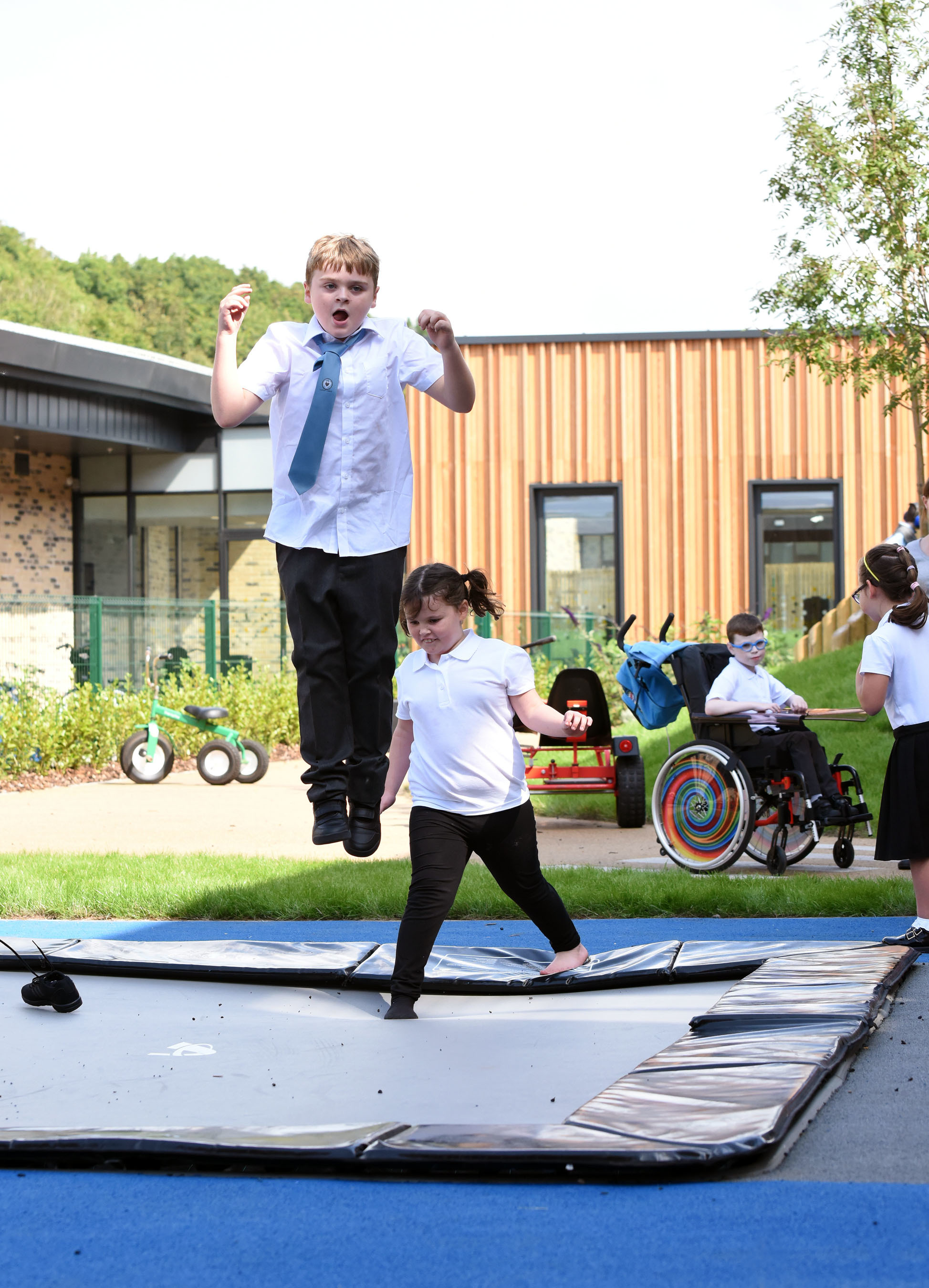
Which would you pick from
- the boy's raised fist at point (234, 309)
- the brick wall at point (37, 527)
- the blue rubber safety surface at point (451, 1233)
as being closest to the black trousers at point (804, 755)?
the boy's raised fist at point (234, 309)

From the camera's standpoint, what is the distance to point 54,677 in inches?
546

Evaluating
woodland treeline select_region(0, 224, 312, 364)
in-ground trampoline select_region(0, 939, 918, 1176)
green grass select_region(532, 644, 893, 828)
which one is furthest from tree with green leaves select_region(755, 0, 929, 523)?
woodland treeline select_region(0, 224, 312, 364)

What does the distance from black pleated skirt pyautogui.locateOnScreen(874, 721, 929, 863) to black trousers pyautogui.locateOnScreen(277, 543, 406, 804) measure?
6.89 ft

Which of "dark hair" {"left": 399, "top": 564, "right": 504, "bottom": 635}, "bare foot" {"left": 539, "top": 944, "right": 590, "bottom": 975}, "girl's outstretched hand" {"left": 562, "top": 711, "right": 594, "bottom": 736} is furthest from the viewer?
"bare foot" {"left": 539, "top": 944, "right": 590, "bottom": 975}

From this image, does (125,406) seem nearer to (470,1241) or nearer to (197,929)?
(197,929)

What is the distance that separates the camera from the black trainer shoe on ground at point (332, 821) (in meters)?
3.67

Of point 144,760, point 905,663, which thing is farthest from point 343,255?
point 144,760

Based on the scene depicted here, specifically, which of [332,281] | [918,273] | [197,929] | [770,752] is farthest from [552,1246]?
[918,273]

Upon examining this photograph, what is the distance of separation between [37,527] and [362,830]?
619 inches

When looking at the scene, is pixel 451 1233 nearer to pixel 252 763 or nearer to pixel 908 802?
pixel 908 802

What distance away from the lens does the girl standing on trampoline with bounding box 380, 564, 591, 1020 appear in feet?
13.4

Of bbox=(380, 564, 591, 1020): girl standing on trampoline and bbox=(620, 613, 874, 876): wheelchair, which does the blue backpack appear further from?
bbox=(380, 564, 591, 1020): girl standing on trampoline

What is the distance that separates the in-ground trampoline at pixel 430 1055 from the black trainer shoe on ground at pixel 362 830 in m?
0.52

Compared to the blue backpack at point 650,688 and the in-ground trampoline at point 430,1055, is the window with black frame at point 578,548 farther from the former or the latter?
the in-ground trampoline at point 430,1055
